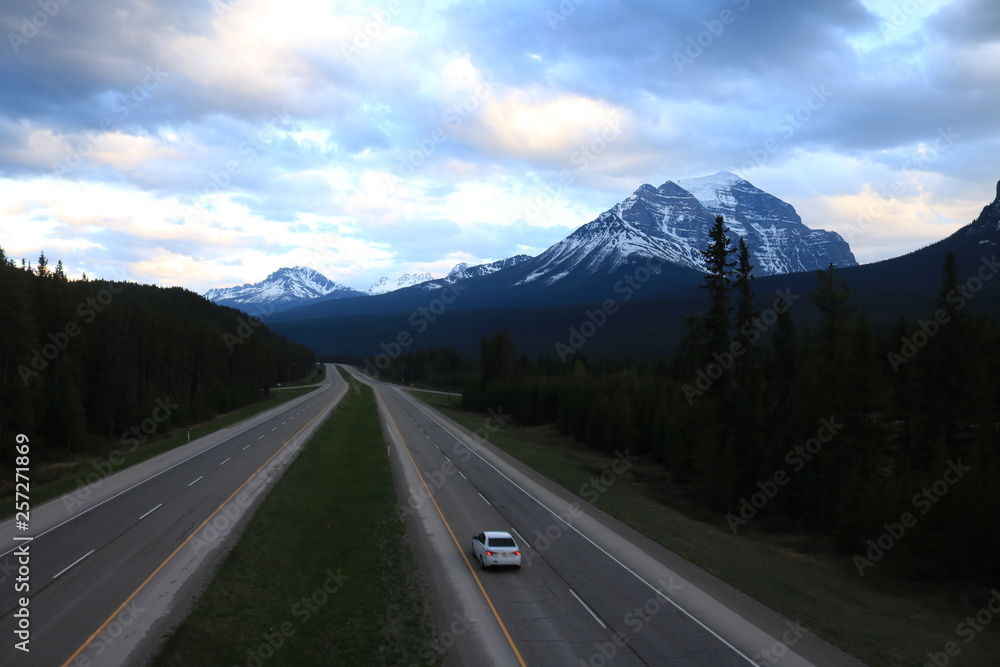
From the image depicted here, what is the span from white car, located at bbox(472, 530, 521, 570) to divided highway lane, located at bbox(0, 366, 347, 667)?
906 cm

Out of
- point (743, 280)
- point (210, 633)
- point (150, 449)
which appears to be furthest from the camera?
point (150, 449)

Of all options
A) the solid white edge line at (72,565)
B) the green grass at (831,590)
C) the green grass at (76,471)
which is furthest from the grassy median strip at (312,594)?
the green grass at (831,590)

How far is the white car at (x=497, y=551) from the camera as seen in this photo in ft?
68.3

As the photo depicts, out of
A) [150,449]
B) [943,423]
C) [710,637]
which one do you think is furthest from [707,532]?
[150,449]

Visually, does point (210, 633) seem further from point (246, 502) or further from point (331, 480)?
point (331, 480)

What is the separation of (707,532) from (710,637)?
18.3 meters

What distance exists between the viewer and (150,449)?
1933 inches

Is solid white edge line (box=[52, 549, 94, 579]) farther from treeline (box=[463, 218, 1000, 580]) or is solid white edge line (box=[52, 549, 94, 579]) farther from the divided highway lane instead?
treeline (box=[463, 218, 1000, 580])

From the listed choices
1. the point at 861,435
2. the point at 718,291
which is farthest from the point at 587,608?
the point at 718,291

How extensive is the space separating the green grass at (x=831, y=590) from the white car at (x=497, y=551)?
24.4 ft

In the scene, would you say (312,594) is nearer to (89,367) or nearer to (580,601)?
(580,601)

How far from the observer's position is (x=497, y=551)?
823 inches

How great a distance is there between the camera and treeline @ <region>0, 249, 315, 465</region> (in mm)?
46312

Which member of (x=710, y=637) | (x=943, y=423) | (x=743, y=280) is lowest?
(x=710, y=637)
